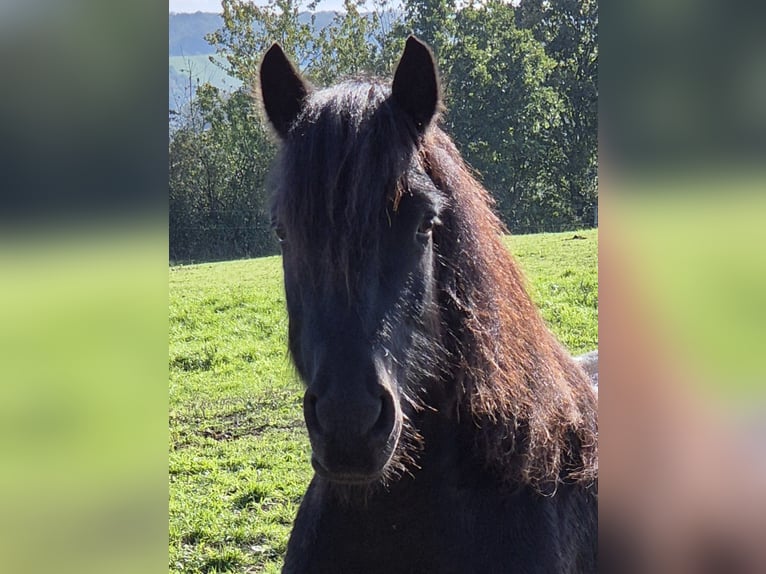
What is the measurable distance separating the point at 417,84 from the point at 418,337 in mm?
771

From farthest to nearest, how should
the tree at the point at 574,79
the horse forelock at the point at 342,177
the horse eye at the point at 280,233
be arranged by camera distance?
the tree at the point at 574,79 → the horse eye at the point at 280,233 → the horse forelock at the point at 342,177

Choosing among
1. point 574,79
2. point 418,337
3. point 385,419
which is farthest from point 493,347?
point 574,79

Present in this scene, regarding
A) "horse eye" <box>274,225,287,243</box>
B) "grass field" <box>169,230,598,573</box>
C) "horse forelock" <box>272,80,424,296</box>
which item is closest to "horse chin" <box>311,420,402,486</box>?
"horse forelock" <box>272,80,424,296</box>

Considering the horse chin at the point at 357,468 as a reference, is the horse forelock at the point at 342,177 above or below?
above

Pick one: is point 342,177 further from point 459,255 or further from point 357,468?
point 357,468

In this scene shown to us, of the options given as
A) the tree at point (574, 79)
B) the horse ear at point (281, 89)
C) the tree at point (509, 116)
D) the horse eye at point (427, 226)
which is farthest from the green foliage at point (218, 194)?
the horse eye at point (427, 226)

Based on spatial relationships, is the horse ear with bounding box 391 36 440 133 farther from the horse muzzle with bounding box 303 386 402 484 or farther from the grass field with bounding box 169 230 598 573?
the grass field with bounding box 169 230 598 573

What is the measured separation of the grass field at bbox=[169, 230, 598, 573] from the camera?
174 inches

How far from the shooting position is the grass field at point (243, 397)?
4.42 m

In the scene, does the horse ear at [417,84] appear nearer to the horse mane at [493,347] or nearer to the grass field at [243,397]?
the horse mane at [493,347]
